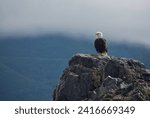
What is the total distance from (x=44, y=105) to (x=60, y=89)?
12169 millimetres

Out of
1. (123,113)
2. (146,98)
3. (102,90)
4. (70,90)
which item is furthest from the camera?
(70,90)

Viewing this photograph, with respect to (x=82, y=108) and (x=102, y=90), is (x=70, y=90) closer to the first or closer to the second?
(x=102, y=90)

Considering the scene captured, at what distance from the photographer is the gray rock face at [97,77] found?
1676 inches

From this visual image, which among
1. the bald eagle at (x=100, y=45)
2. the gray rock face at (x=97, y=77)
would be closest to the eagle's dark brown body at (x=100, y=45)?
the bald eagle at (x=100, y=45)

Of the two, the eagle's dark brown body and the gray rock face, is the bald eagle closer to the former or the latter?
the eagle's dark brown body

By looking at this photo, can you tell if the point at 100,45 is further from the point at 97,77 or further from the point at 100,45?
the point at 97,77

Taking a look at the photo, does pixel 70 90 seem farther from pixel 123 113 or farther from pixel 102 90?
pixel 123 113

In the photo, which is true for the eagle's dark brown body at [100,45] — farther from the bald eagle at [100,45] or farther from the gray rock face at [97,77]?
the gray rock face at [97,77]

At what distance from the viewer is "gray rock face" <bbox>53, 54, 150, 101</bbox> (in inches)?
1676

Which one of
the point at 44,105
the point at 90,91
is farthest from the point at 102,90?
the point at 44,105

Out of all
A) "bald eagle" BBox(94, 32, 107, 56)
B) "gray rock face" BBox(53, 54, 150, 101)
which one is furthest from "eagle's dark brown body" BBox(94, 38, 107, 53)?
"gray rock face" BBox(53, 54, 150, 101)

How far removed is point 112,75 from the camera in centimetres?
4512

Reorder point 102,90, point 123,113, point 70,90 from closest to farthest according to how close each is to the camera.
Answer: point 123,113, point 102,90, point 70,90

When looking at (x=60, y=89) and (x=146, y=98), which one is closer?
(x=146, y=98)
